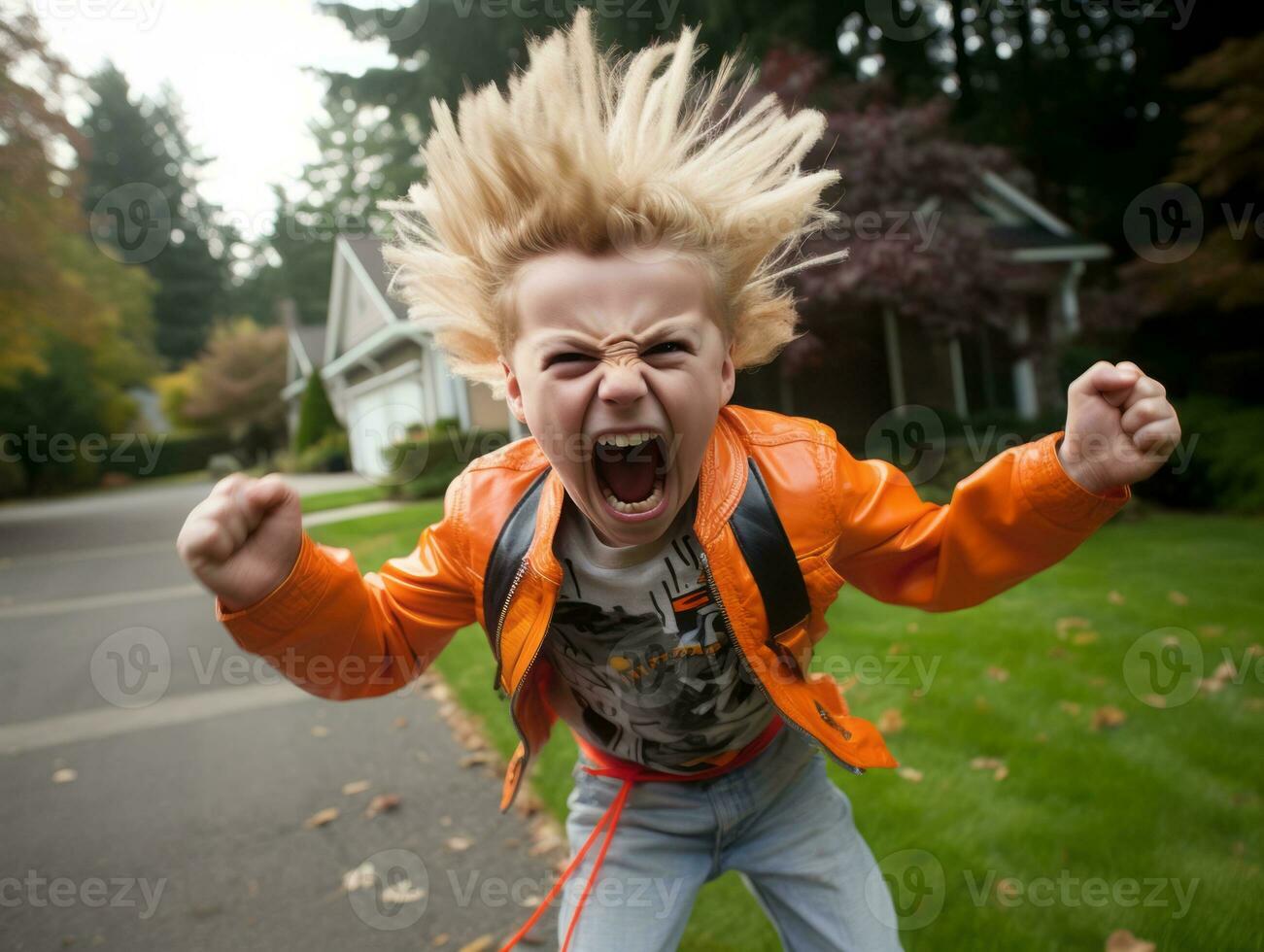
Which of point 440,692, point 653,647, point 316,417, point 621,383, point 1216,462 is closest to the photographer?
point 621,383

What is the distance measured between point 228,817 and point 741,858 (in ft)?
9.46

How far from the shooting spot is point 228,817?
3.89 meters

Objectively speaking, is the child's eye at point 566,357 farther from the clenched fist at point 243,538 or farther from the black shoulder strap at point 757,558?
the clenched fist at point 243,538

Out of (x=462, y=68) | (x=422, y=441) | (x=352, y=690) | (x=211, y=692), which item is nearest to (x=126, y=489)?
(x=422, y=441)

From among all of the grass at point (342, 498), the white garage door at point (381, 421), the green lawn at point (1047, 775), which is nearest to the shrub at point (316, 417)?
the white garage door at point (381, 421)

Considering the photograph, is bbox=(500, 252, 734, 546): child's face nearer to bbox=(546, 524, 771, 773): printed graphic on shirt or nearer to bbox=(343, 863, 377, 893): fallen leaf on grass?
bbox=(546, 524, 771, 773): printed graphic on shirt

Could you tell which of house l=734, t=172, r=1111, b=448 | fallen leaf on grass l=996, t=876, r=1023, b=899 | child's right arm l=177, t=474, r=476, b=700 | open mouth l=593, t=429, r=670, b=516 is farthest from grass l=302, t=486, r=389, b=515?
open mouth l=593, t=429, r=670, b=516

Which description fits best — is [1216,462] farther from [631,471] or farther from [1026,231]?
[631,471]

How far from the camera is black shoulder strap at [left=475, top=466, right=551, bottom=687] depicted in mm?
1799

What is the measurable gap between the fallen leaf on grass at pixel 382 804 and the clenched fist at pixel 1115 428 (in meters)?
3.25

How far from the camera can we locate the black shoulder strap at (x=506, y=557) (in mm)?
1799

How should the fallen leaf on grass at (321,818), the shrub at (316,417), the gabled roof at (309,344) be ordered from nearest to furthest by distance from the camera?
1. the fallen leaf on grass at (321,818)
2. the shrub at (316,417)
3. the gabled roof at (309,344)

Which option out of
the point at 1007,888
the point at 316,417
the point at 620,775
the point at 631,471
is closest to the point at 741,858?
the point at 620,775

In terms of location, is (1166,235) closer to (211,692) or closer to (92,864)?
(211,692)
